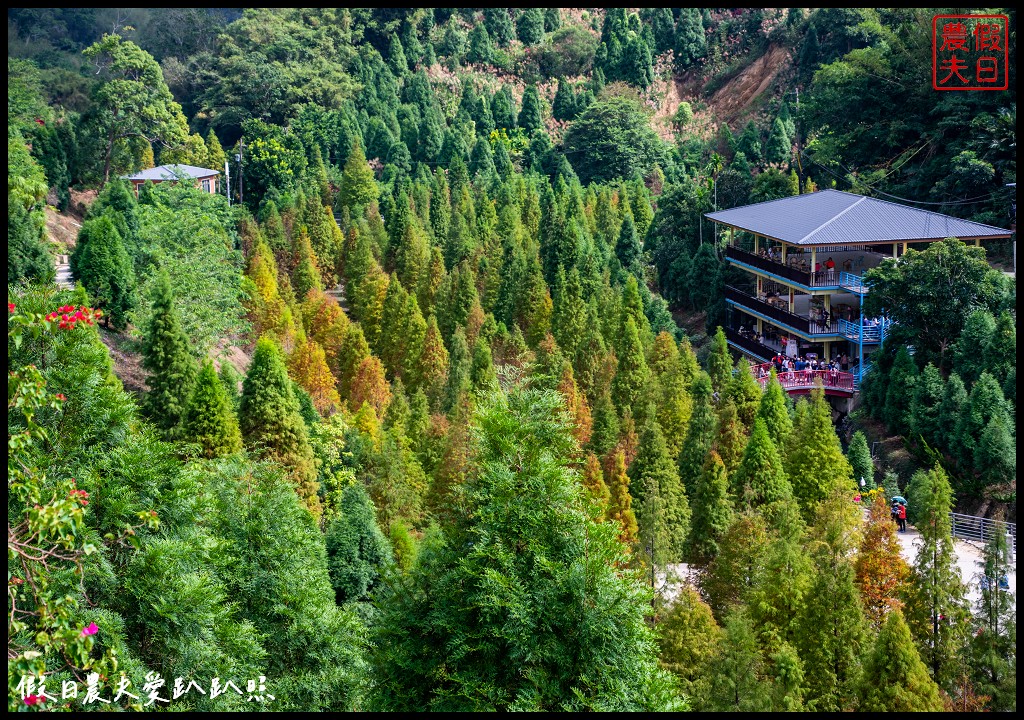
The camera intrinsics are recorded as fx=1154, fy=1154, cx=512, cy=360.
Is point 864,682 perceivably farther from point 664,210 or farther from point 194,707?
point 664,210

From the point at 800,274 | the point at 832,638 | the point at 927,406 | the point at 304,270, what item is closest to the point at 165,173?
the point at 304,270

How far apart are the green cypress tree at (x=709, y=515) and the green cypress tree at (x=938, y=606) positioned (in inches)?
160

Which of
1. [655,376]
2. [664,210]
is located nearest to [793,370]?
[655,376]

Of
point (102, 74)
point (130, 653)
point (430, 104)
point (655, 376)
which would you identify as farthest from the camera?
point (430, 104)

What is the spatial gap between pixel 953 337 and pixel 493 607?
21.3 m

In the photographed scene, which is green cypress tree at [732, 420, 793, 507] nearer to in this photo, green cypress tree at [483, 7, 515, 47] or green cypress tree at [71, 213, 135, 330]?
green cypress tree at [71, 213, 135, 330]

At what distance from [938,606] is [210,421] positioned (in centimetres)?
1229

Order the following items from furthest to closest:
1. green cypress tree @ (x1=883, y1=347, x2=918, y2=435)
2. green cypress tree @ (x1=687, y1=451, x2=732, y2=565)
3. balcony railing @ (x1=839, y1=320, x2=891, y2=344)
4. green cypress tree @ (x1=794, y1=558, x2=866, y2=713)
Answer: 1. balcony railing @ (x1=839, y1=320, x2=891, y2=344)
2. green cypress tree @ (x1=883, y1=347, x2=918, y2=435)
3. green cypress tree @ (x1=687, y1=451, x2=732, y2=565)
4. green cypress tree @ (x1=794, y1=558, x2=866, y2=713)

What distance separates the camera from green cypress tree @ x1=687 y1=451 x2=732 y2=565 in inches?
706

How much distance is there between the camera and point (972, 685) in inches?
496

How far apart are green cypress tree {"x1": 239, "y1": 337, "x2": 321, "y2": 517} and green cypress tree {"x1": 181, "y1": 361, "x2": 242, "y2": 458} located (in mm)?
722

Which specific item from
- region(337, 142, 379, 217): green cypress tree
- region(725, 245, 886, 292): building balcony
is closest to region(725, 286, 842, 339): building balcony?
region(725, 245, 886, 292): building balcony

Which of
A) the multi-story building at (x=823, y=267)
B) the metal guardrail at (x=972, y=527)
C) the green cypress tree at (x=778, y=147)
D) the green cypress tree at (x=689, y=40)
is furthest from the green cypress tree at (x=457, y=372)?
the green cypress tree at (x=689, y=40)

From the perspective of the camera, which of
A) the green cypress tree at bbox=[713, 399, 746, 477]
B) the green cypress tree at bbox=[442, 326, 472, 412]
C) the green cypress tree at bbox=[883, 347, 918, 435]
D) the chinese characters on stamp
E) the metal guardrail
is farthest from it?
the chinese characters on stamp
